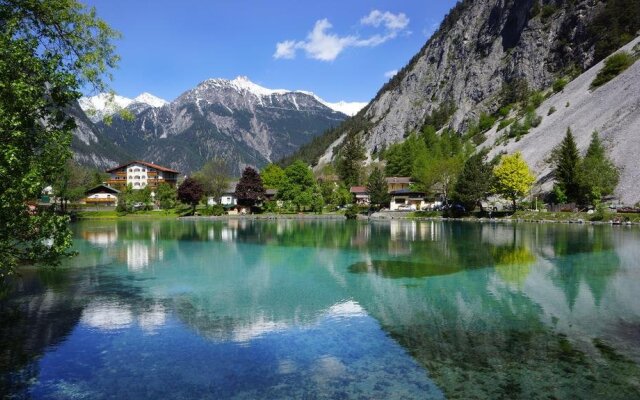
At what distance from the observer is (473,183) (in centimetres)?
8506

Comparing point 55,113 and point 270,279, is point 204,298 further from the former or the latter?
point 55,113

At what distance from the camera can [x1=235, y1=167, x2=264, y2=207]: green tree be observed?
359 feet

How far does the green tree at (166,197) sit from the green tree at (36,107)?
10349 centimetres

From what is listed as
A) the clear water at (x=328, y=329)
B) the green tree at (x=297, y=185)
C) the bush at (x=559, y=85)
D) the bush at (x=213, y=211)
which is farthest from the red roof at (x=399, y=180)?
the clear water at (x=328, y=329)

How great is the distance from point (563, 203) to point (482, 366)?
7420 cm

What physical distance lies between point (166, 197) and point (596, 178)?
94.0 meters

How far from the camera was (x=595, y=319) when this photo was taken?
60.2 feet

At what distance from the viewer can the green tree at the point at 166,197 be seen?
4580 inches

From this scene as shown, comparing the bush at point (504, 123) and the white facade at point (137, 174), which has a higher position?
the bush at point (504, 123)

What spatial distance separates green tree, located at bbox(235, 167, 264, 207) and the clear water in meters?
74.2

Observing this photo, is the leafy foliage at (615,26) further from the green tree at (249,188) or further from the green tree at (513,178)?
the green tree at (249,188)

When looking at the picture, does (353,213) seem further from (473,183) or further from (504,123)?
(504,123)

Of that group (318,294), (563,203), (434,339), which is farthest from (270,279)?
(563,203)

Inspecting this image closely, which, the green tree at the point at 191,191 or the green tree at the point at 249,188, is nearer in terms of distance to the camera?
the green tree at the point at 249,188
